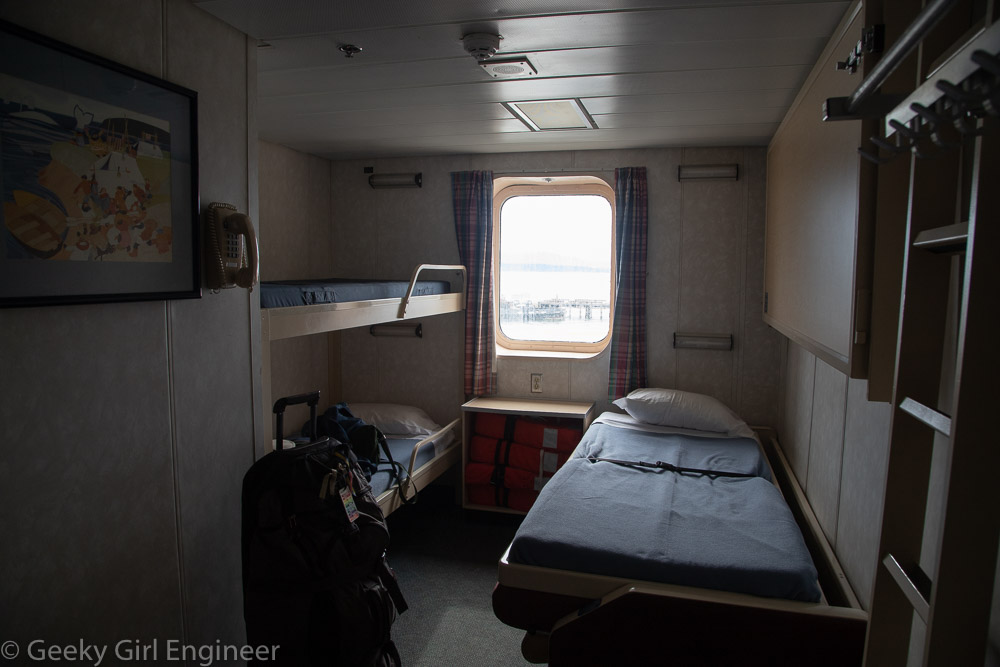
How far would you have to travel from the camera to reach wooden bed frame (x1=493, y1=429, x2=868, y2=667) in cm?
187

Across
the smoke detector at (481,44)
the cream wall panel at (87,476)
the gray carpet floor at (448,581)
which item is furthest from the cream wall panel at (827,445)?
the cream wall panel at (87,476)

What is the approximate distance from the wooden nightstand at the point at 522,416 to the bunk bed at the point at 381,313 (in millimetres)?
124

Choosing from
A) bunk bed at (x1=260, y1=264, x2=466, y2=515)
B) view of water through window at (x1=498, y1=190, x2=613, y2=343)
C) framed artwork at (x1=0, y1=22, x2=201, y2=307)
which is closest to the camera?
framed artwork at (x1=0, y1=22, x2=201, y2=307)

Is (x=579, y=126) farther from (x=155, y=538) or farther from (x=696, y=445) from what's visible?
(x=155, y=538)

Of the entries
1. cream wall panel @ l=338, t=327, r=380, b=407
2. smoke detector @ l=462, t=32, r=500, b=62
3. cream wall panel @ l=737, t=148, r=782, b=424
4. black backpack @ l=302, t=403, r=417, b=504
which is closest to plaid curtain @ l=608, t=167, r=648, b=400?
cream wall panel @ l=737, t=148, r=782, b=424

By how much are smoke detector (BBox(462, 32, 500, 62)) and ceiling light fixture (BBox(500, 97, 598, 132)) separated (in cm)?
80

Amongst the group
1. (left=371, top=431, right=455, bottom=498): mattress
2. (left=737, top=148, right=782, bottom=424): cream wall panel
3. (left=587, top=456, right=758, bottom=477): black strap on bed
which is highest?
(left=737, top=148, right=782, bottom=424): cream wall panel

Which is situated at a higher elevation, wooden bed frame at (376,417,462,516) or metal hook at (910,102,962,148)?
metal hook at (910,102,962,148)

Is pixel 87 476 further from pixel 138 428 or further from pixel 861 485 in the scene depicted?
pixel 861 485

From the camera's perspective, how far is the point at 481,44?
2119 mm

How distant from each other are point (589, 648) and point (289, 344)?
2853 mm

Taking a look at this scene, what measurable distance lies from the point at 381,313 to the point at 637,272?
5.84ft

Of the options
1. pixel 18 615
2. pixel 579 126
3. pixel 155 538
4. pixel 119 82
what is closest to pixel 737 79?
pixel 579 126

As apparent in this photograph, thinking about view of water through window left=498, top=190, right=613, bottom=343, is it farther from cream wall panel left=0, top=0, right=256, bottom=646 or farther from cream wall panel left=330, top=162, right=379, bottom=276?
cream wall panel left=0, top=0, right=256, bottom=646
